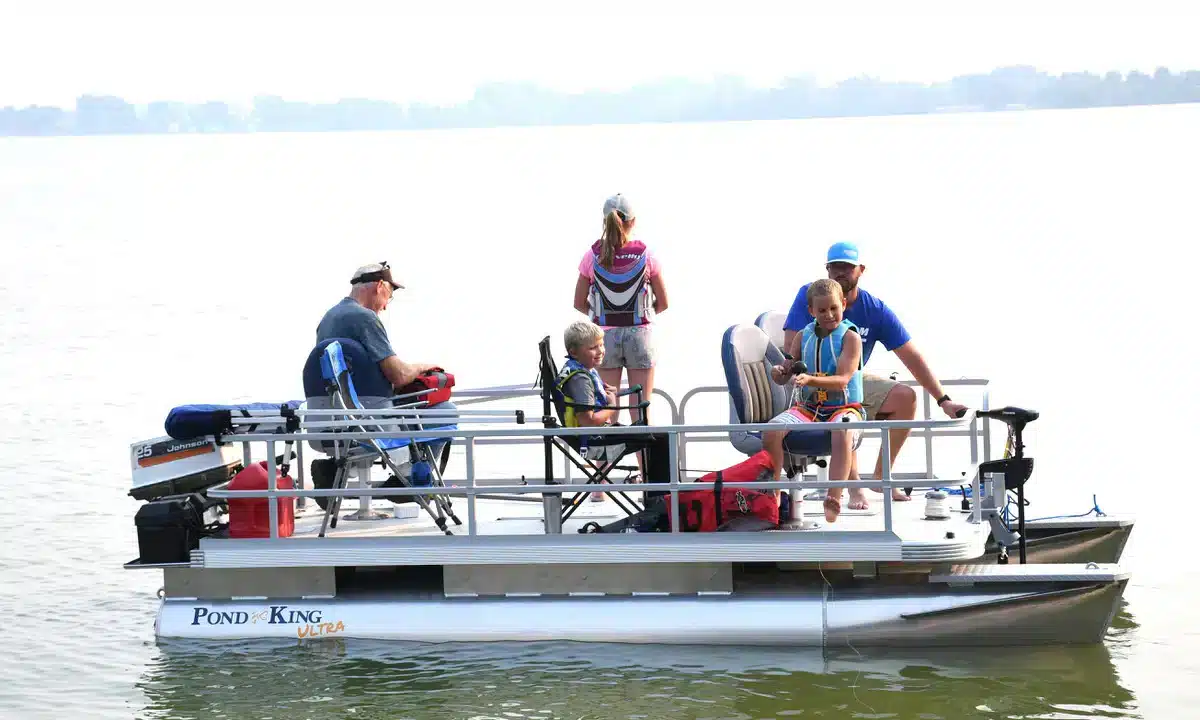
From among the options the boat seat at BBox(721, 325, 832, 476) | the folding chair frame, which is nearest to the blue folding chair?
the folding chair frame

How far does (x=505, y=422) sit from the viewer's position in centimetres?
1734

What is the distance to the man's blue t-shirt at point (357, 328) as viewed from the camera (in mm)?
9555

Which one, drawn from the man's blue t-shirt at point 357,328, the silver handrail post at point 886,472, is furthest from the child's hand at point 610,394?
the silver handrail post at point 886,472

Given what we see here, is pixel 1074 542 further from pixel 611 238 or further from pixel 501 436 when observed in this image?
pixel 501 436

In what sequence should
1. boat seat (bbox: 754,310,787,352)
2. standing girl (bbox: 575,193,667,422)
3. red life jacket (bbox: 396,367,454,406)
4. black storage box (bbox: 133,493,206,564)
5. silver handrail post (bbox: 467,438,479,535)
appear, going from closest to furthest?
silver handrail post (bbox: 467,438,479,535) → black storage box (bbox: 133,493,206,564) → red life jacket (bbox: 396,367,454,406) → boat seat (bbox: 754,310,787,352) → standing girl (bbox: 575,193,667,422)

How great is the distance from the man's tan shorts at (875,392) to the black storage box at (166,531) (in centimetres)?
378

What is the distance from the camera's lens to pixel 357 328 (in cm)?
956

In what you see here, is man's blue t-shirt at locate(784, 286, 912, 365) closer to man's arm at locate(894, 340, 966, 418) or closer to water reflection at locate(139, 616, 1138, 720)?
man's arm at locate(894, 340, 966, 418)

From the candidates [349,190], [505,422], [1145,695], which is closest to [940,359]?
[505,422]

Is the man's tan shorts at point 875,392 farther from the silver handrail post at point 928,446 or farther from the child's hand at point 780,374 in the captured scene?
the child's hand at point 780,374

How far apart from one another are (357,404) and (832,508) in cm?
265

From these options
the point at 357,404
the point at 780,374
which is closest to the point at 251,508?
the point at 357,404

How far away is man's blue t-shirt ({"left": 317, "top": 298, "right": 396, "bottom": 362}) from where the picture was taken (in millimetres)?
9555

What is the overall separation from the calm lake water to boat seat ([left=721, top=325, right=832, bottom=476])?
3.77ft
